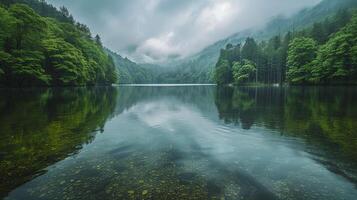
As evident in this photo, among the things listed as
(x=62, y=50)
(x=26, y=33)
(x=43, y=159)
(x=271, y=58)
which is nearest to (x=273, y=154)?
(x=43, y=159)

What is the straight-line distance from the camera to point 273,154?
9844 mm

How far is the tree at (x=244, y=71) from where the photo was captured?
345 feet

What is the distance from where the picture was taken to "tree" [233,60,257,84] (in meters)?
105

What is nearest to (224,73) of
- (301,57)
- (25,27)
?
(301,57)

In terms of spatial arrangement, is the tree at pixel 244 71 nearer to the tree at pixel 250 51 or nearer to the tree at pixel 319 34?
the tree at pixel 250 51

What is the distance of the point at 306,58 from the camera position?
80.9 meters

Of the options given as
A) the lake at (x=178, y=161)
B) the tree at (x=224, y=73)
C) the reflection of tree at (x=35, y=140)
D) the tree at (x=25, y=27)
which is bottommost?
the lake at (x=178, y=161)

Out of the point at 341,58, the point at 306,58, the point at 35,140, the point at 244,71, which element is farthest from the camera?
the point at 244,71

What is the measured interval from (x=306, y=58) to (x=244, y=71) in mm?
29818

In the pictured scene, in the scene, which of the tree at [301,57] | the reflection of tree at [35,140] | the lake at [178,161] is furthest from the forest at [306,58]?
the reflection of tree at [35,140]

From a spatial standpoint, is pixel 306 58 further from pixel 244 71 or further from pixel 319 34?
pixel 244 71

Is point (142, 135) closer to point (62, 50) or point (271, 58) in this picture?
point (62, 50)

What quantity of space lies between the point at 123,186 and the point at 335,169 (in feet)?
23.0

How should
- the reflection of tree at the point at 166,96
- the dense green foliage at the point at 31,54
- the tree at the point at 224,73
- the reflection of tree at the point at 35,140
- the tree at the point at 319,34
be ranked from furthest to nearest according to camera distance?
the tree at the point at 224,73 → the tree at the point at 319,34 → the dense green foliage at the point at 31,54 → the reflection of tree at the point at 166,96 → the reflection of tree at the point at 35,140
